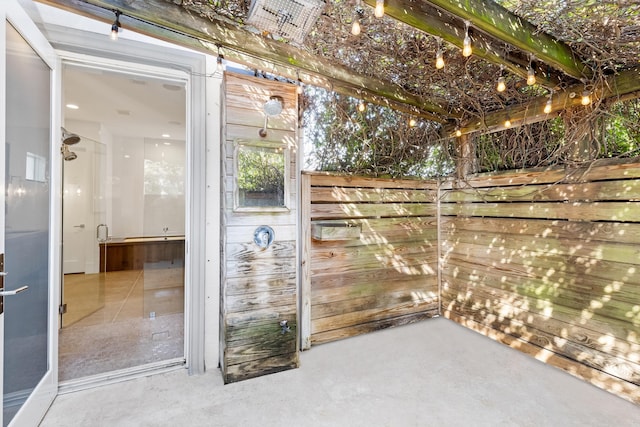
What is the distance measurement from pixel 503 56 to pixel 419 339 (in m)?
2.39

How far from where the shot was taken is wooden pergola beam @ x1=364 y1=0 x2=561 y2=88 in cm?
144

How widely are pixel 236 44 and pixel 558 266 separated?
9.60 feet

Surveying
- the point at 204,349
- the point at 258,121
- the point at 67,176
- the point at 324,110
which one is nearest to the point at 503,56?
the point at 324,110

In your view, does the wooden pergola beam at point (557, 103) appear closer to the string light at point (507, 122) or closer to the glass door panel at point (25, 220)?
the string light at point (507, 122)

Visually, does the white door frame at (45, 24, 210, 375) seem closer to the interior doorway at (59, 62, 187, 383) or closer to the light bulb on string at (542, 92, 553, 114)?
the interior doorway at (59, 62, 187, 383)

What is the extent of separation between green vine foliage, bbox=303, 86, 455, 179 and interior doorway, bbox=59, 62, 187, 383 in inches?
46.6

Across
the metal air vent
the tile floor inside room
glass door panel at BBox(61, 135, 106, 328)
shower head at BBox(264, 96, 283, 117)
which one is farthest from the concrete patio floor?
glass door panel at BBox(61, 135, 106, 328)

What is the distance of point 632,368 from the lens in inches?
74.7

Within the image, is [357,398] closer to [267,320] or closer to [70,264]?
[267,320]

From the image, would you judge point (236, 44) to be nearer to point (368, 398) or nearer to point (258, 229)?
point (258, 229)

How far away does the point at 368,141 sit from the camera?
2904 millimetres

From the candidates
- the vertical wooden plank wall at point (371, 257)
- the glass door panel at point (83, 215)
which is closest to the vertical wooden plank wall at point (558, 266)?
the vertical wooden plank wall at point (371, 257)

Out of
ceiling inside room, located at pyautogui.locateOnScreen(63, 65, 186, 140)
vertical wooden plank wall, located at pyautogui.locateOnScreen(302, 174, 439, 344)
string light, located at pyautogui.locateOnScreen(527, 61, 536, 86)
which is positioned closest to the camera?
string light, located at pyautogui.locateOnScreen(527, 61, 536, 86)

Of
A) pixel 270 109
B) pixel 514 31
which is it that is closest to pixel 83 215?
pixel 270 109
